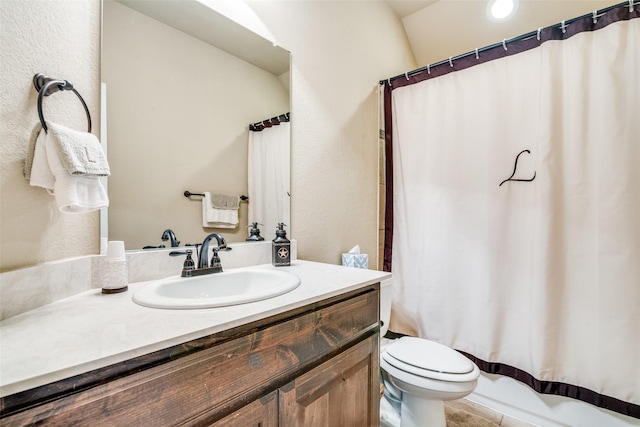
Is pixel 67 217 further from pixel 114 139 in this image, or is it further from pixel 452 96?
pixel 452 96

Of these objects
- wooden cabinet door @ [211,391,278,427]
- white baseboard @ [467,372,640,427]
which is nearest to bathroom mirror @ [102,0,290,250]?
wooden cabinet door @ [211,391,278,427]

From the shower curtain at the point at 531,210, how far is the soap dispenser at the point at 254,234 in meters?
1.01

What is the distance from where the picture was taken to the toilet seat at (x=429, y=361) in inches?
48.6

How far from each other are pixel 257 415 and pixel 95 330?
391mm

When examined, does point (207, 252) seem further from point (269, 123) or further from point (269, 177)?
point (269, 123)

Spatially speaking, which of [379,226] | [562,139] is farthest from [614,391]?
[379,226]

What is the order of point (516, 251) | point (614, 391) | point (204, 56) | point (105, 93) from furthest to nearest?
point (516, 251), point (614, 391), point (204, 56), point (105, 93)

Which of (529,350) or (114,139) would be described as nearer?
(114,139)

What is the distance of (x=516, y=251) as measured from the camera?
1.54m

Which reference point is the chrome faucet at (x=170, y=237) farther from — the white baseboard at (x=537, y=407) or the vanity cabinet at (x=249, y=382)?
the white baseboard at (x=537, y=407)

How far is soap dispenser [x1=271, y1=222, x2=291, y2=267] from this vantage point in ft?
4.19

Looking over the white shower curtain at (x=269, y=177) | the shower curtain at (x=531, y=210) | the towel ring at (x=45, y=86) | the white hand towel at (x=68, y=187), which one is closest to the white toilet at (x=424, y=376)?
the shower curtain at (x=531, y=210)

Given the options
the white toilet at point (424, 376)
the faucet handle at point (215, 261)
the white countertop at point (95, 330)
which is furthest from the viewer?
the white toilet at point (424, 376)

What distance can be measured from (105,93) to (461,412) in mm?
2277
